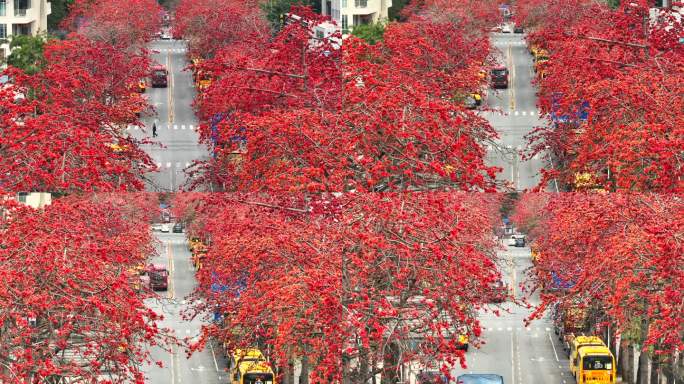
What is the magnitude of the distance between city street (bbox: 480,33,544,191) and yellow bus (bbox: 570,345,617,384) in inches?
355

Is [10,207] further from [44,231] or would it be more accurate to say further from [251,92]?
[251,92]

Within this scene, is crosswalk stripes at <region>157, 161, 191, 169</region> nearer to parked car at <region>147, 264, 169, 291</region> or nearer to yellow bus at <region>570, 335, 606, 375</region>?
parked car at <region>147, 264, 169, 291</region>

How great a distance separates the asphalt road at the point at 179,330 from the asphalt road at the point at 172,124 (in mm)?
3066

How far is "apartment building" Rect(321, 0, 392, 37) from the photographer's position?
15688 centimetres

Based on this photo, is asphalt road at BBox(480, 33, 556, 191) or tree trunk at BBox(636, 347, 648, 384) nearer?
tree trunk at BBox(636, 347, 648, 384)

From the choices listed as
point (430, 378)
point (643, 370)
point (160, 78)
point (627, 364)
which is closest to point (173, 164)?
point (627, 364)

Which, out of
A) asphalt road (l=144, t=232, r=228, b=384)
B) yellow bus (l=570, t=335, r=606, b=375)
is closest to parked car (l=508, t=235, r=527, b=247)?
yellow bus (l=570, t=335, r=606, b=375)

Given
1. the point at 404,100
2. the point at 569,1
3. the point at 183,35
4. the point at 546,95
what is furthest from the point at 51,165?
the point at 183,35

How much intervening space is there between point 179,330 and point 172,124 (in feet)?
160

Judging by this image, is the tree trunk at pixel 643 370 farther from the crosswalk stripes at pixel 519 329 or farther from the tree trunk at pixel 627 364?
the crosswalk stripes at pixel 519 329

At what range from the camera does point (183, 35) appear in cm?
16012

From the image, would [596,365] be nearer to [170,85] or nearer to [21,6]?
[170,85]

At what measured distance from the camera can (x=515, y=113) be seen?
126500 millimetres

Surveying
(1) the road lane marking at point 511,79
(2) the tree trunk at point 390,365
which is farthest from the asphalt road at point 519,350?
(1) the road lane marking at point 511,79
